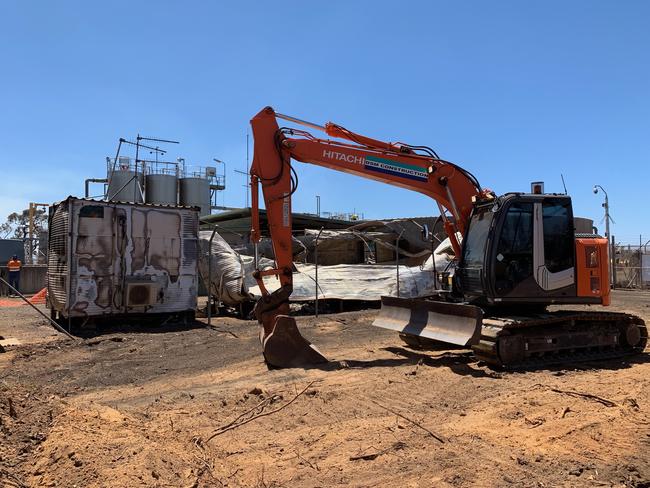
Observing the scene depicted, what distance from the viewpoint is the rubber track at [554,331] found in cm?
830

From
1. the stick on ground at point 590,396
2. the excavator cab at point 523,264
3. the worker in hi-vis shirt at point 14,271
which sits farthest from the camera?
the worker in hi-vis shirt at point 14,271

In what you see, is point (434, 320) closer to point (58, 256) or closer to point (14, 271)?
point (58, 256)

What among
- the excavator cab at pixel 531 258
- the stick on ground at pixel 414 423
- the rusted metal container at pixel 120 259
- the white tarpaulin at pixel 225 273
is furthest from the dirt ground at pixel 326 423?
the white tarpaulin at pixel 225 273

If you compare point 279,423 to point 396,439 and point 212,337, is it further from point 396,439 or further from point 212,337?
point 212,337

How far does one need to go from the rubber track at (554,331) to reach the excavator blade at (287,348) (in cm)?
256

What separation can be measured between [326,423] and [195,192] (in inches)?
1795

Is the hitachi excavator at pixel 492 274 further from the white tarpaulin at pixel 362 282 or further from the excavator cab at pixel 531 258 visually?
the white tarpaulin at pixel 362 282

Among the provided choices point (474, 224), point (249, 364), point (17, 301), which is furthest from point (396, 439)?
point (17, 301)

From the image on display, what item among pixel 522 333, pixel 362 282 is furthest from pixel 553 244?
pixel 362 282

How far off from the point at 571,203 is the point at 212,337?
7.62 metres

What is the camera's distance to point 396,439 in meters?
5.25

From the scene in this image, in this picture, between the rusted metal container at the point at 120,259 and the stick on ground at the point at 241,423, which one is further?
the rusted metal container at the point at 120,259

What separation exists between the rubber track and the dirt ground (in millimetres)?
196

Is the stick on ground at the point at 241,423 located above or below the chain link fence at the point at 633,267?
below
